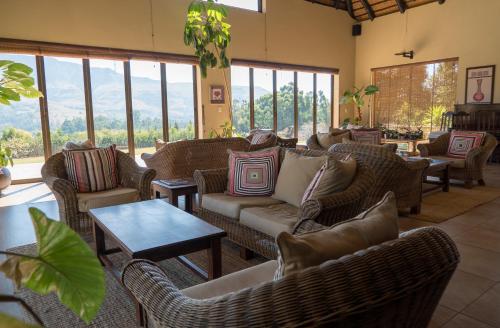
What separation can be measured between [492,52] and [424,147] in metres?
4.41

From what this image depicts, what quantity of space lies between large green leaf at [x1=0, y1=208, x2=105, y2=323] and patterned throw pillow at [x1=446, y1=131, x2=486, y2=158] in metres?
6.14

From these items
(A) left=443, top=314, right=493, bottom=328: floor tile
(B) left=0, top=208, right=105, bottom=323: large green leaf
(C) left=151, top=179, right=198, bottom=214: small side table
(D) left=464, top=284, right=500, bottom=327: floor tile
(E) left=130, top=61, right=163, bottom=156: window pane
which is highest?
(E) left=130, top=61, right=163, bottom=156: window pane

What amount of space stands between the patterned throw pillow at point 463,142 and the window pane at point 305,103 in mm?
4760

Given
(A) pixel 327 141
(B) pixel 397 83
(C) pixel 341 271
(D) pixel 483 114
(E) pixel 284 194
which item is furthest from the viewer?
(B) pixel 397 83

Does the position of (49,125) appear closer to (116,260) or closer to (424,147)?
(116,260)

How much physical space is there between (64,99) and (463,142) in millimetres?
7088

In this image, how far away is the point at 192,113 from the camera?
8164 mm

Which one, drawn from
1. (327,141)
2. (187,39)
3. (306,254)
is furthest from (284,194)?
(187,39)

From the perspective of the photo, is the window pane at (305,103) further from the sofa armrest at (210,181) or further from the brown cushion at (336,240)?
the brown cushion at (336,240)

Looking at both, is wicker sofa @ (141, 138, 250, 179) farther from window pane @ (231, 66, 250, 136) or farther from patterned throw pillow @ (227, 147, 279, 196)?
window pane @ (231, 66, 250, 136)

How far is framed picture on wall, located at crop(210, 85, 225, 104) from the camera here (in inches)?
322

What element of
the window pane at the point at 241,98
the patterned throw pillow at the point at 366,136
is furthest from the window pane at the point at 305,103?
the patterned throw pillow at the point at 366,136

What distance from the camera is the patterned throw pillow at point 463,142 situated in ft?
18.0

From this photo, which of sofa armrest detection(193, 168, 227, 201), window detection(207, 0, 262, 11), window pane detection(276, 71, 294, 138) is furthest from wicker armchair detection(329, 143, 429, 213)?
window detection(207, 0, 262, 11)
